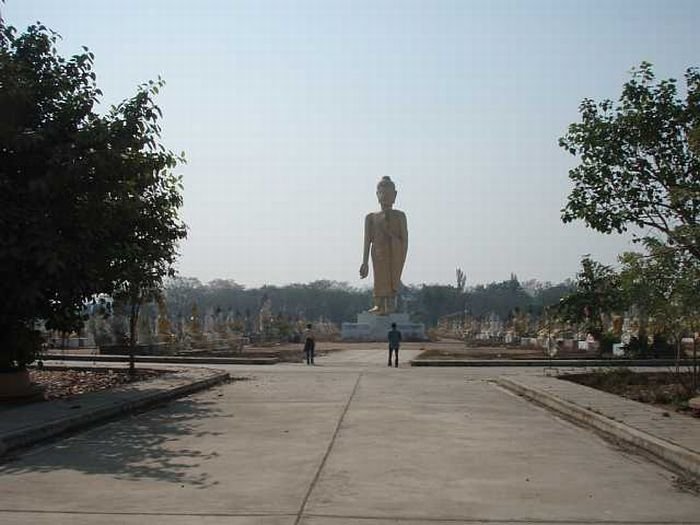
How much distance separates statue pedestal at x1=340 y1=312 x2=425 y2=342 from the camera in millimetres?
52594

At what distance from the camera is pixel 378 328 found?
52.8m

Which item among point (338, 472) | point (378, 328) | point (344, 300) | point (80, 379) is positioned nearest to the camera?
point (338, 472)

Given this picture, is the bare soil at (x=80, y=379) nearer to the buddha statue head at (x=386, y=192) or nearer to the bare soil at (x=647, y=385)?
the bare soil at (x=647, y=385)

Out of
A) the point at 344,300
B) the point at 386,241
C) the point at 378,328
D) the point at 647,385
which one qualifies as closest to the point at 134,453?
the point at 647,385

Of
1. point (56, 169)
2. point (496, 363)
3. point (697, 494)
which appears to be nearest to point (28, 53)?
point (56, 169)

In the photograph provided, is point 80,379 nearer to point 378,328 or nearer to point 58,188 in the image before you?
point 58,188

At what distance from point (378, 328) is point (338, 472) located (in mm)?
44063

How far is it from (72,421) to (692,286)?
30.9 ft

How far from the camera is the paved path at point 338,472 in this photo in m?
7.04

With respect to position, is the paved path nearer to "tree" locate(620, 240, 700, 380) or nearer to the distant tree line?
"tree" locate(620, 240, 700, 380)

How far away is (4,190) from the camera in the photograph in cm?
1428

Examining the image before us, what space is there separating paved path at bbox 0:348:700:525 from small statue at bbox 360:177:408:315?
120 ft

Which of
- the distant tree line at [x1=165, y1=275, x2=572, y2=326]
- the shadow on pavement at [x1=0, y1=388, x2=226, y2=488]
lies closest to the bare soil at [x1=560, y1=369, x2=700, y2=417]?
Result: the shadow on pavement at [x1=0, y1=388, x2=226, y2=488]

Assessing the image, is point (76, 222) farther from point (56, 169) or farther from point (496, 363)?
point (496, 363)
